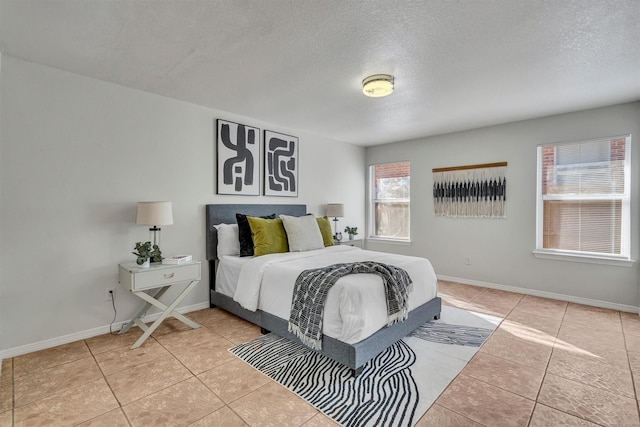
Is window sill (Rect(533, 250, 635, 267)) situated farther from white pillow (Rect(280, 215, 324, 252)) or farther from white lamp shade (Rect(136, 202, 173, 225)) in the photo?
white lamp shade (Rect(136, 202, 173, 225))

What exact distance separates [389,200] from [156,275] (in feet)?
13.8

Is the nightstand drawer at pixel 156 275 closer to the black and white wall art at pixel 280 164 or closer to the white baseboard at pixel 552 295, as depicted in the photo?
the black and white wall art at pixel 280 164

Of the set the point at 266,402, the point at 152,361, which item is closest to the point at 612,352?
the point at 266,402

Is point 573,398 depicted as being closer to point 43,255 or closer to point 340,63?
point 340,63

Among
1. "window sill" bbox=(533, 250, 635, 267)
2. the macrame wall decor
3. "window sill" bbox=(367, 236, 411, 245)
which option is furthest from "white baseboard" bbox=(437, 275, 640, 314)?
the macrame wall decor

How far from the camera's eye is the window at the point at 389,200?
5.55 meters

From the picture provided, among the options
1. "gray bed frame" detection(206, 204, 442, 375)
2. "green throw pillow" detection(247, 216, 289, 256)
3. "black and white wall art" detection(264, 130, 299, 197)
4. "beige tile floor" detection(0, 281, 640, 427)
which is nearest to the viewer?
"beige tile floor" detection(0, 281, 640, 427)

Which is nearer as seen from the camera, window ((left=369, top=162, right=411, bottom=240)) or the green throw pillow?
the green throw pillow

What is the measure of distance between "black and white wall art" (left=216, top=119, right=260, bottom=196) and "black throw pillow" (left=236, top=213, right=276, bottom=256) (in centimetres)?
45

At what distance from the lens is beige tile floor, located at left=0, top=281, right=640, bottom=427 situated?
1.76 m

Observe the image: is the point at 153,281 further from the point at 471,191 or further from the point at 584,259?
the point at 584,259

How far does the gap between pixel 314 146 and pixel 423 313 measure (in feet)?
10.1

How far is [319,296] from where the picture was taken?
233cm

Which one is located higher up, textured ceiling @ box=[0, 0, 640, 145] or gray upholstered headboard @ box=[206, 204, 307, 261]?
textured ceiling @ box=[0, 0, 640, 145]
